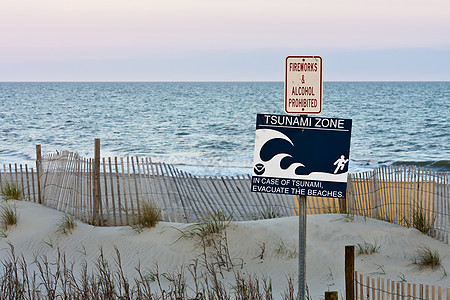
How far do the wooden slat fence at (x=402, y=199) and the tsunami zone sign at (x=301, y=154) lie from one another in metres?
4.33

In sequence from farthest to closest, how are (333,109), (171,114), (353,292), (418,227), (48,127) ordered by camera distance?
(333,109) < (171,114) < (48,127) < (418,227) < (353,292)

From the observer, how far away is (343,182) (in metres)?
4.25

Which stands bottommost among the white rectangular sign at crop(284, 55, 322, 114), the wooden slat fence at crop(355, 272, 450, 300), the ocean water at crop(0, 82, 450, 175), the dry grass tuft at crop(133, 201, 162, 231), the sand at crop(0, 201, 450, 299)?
the ocean water at crop(0, 82, 450, 175)

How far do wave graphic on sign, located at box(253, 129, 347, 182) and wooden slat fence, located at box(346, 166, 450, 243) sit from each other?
4441mm

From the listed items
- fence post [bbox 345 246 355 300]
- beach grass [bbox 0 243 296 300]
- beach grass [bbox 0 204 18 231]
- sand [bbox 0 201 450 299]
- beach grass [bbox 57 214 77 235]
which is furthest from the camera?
beach grass [bbox 0 204 18 231]

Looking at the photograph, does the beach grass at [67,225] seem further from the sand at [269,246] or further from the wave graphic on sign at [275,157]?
the wave graphic on sign at [275,157]

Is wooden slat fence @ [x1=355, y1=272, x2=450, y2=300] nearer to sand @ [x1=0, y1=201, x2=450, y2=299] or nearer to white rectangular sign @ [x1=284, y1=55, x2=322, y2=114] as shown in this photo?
sand @ [x1=0, y1=201, x2=450, y2=299]

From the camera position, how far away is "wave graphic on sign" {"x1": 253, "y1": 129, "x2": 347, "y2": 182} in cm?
435

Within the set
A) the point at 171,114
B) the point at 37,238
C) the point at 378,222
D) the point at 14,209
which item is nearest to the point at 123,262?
the point at 37,238

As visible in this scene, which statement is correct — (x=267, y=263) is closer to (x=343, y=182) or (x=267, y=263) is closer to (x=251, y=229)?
(x=251, y=229)

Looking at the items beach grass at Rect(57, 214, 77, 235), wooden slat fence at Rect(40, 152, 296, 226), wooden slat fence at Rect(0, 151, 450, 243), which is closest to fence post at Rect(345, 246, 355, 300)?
wooden slat fence at Rect(0, 151, 450, 243)

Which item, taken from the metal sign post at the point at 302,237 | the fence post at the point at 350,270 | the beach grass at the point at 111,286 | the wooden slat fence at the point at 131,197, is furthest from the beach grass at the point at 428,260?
the metal sign post at the point at 302,237

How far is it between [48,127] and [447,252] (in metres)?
36.6

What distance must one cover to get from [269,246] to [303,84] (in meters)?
4.10
